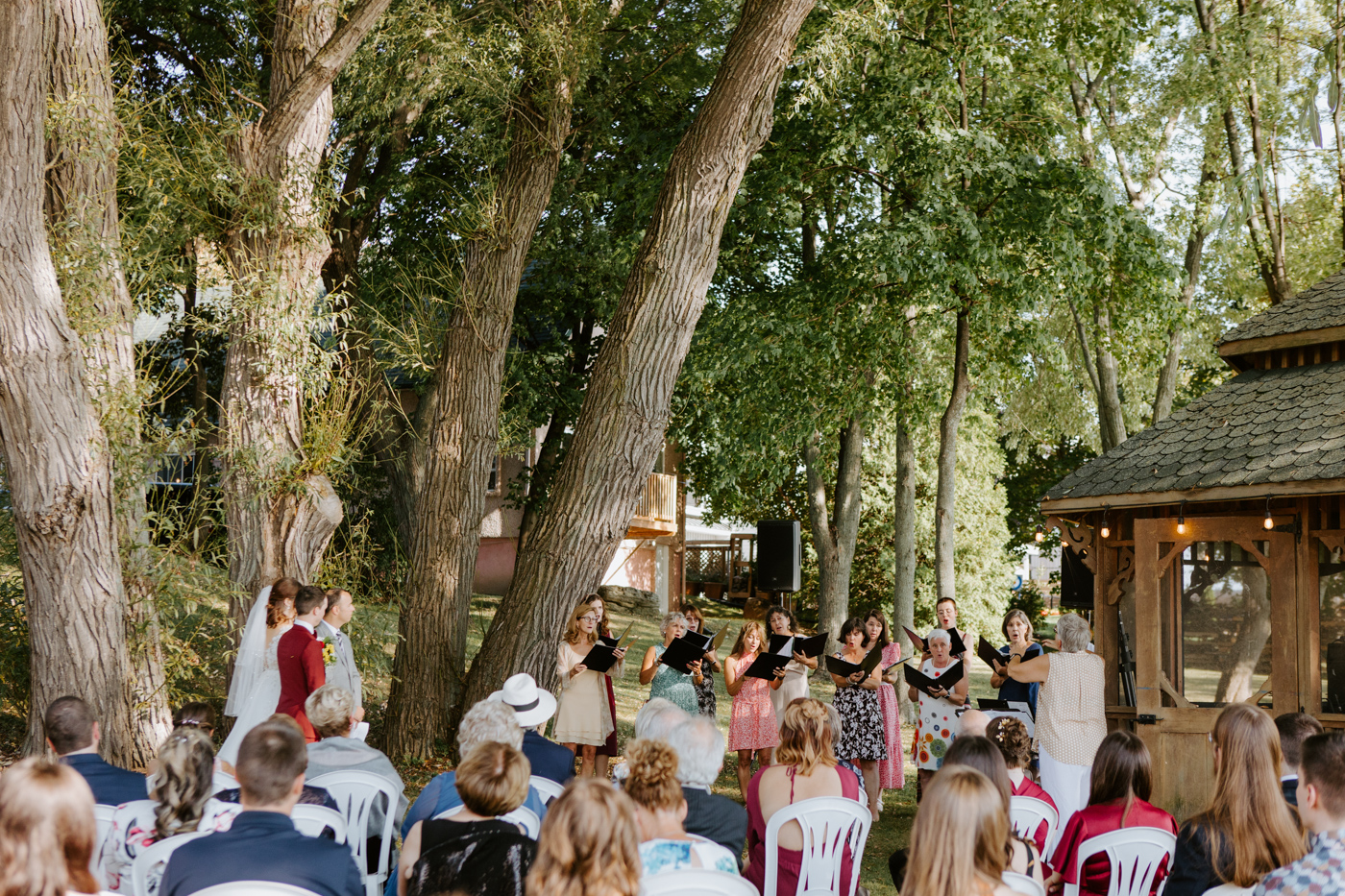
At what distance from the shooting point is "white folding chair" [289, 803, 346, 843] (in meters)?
3.67

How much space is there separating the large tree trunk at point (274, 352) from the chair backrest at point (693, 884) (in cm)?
489

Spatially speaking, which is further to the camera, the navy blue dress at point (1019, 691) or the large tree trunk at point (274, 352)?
the navy blue dress at point (1019, 691)

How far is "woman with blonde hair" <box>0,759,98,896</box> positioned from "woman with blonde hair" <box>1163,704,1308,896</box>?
3.27 metres

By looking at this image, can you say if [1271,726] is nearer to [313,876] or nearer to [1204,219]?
[313,876]

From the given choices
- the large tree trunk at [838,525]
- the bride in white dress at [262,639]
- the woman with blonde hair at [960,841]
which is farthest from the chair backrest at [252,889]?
the large tree trunk at [838,525]

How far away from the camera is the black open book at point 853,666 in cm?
734

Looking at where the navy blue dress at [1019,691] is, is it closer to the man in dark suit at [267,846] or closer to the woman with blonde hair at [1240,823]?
the woman with blonde hair at [1240,823]

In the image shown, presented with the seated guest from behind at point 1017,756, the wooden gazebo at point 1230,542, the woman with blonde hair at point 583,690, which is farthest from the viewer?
the wooden gazebo at point 1230,542

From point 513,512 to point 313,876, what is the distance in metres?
21.6

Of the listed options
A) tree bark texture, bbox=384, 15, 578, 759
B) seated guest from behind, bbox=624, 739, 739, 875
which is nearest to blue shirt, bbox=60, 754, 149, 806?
seated guest from behind, bbox=624, 739, 739, 875

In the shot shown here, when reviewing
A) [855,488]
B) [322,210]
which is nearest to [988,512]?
[855,488]

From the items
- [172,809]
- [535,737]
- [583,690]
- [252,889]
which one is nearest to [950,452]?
[583,690]

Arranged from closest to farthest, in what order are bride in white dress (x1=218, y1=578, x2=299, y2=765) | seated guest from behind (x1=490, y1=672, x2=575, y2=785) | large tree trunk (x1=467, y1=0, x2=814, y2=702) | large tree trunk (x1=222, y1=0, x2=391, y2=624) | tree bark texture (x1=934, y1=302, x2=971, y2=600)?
seated guest from behind (x1=490, y1=672, x2=575, y2=785)
bride in white dress (x1=218, y1=578, x2=299, y2=765)
large tree trunk (x1=222, y1=0, x2=391, y2=624)
large tree trunk (x1=467, y1=0, x2=814, y2=702)
tree bark texture (x1=934, y1=302, x2=971, y2=600)

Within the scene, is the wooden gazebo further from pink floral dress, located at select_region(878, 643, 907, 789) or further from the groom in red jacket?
the groom in red jacket
